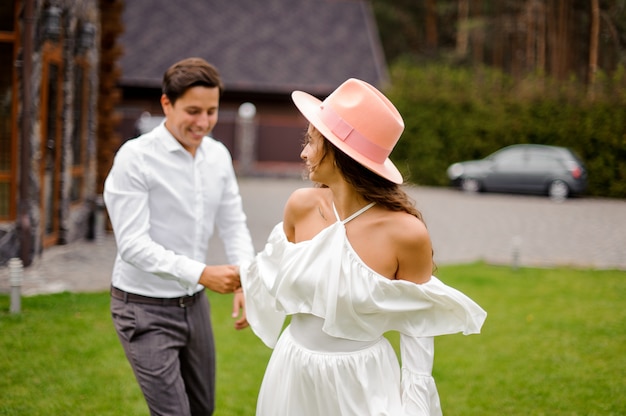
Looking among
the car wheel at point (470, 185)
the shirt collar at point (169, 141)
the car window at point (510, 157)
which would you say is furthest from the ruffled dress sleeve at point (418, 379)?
the car wheel at point (470, 185)

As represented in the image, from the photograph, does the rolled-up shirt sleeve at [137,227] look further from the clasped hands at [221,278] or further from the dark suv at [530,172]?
the dark suv at [530,172]

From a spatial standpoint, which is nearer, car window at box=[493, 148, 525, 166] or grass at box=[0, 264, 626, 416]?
grass at box=[0, 264, 626, 416]

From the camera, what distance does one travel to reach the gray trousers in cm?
321

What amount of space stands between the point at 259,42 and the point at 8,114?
74.5 ft

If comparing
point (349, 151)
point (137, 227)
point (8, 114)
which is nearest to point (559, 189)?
point (8, 114)

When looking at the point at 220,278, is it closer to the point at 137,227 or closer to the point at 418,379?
the point at 137,227

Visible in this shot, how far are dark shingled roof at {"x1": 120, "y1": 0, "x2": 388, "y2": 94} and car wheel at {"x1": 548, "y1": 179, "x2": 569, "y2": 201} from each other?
426 inches

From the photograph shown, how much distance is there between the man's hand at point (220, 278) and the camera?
10.7 feet

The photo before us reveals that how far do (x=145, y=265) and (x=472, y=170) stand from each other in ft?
69.6

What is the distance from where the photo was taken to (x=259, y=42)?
31250mm

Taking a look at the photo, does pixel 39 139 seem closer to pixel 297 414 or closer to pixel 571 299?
pixel 571 299

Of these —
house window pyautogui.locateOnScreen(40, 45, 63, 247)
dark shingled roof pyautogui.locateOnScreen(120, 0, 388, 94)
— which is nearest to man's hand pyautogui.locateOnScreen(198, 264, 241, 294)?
house window pyautogui.locateOnScreen(40, 45, 63, 247)

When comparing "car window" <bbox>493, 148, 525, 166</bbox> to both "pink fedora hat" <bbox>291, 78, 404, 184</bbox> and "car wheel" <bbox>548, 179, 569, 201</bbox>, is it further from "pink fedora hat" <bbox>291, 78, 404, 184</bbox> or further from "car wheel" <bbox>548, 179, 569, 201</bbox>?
"pink fedora hat" <bbox>291, 78, 404, 184</bbox>

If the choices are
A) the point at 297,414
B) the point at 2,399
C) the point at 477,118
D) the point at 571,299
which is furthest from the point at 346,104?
the point at 477,118
